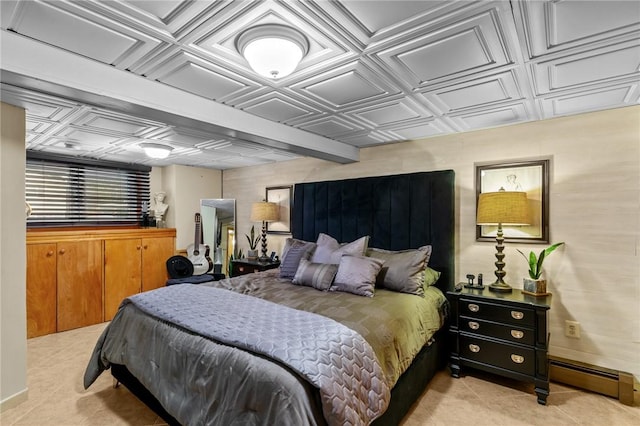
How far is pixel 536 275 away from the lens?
2650 millimetres

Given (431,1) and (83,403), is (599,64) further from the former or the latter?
(83,403)

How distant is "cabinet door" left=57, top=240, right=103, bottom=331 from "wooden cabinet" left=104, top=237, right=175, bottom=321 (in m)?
0.10

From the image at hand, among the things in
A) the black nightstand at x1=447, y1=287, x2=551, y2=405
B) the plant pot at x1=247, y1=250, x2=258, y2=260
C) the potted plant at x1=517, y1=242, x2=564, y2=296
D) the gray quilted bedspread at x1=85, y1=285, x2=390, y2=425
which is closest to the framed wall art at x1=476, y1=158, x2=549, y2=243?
the potted plant at x1=517, y1=242, x2=564, y2=296

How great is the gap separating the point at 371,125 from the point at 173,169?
139 inches

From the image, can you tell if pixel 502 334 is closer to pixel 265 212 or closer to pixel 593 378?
pixel 593 378

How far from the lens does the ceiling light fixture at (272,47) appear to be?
1.51 m

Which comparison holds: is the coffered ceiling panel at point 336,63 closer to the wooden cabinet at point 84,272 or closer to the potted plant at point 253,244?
the wooden cabinet at point 84,272

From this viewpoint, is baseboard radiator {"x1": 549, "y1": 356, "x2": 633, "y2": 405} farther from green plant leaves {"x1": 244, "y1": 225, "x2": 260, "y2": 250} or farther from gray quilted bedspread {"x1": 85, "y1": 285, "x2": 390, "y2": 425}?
green plant leaves {"x1": 244, "y1": 225, "x2": 260, "y2": 250}

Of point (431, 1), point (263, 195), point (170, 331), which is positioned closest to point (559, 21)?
point (431, 1)

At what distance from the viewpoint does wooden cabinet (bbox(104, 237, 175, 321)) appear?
4.23 m

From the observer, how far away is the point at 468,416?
7.23 ft

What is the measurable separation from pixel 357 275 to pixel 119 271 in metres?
3.44

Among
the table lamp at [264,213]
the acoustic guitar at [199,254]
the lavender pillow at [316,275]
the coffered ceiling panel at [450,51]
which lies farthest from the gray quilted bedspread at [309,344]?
the acoustic guitar at [199,254]

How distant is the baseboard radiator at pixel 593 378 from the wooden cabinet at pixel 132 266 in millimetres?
4832
